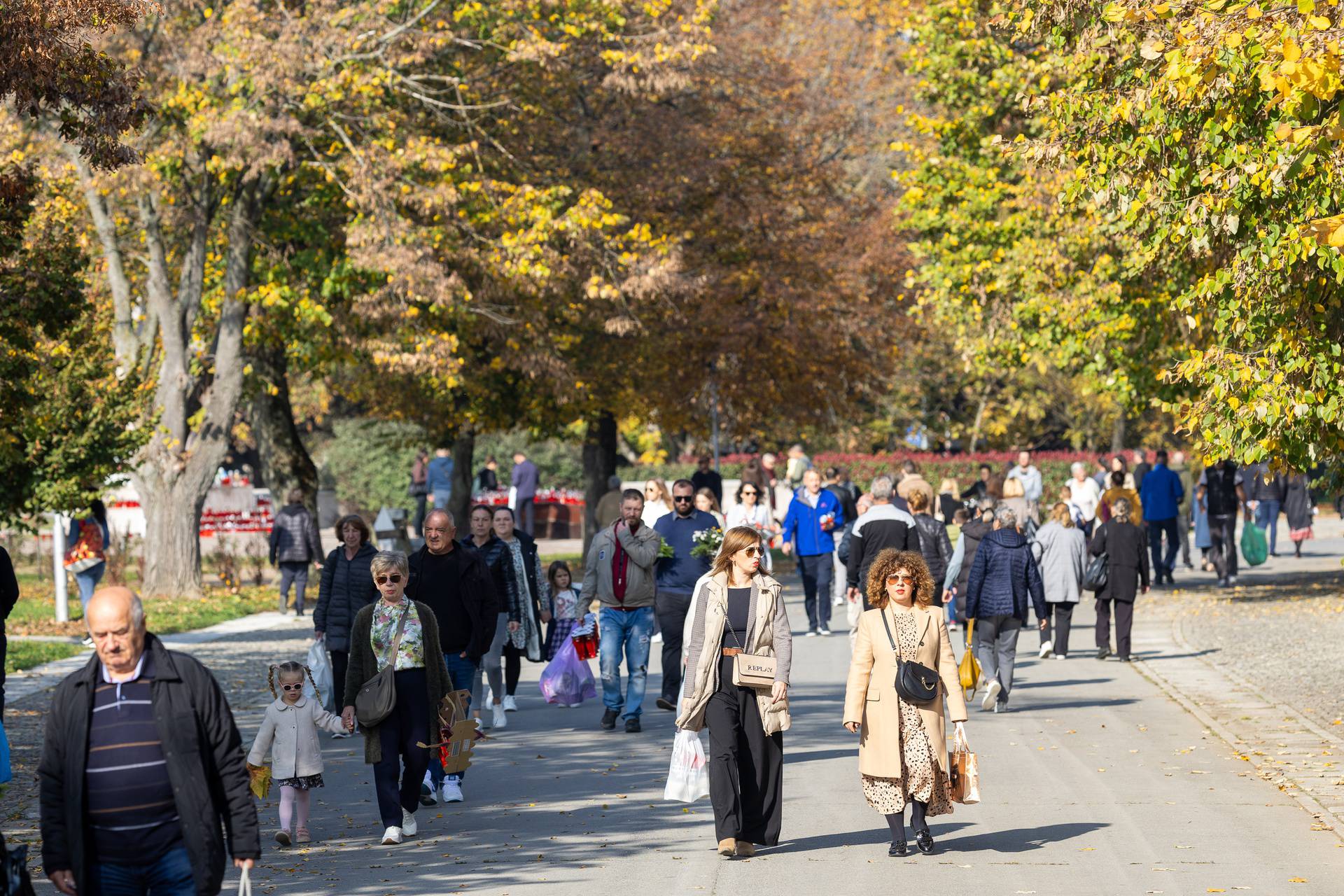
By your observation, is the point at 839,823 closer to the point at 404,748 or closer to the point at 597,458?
the point at 404,748

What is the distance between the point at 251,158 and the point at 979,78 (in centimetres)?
955

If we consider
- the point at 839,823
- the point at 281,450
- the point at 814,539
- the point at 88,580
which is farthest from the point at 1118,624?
the point at 281,450

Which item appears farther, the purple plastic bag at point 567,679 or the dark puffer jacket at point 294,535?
the dark puffer jacket at point 294,535

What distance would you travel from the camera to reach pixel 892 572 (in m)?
8.85

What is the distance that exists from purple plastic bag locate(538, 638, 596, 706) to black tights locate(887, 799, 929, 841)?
4794mm

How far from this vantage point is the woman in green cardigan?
29.4 ft

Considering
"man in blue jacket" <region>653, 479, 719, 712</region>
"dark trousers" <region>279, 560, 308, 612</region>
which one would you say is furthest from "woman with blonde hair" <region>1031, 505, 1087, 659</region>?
"dark trousers" <region>279, 560, 308, 612</region>

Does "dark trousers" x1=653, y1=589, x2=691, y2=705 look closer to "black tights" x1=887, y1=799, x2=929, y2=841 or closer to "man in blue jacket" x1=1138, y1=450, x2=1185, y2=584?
"black tights" x1=887, y1=799, x2=929, y2=841

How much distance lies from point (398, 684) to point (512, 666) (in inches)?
187

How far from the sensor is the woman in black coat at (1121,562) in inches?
643

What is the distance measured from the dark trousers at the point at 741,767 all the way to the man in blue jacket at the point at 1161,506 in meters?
16.6

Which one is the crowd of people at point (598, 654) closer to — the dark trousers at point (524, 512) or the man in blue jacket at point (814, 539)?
the man in blue jacket at point (814, 539)

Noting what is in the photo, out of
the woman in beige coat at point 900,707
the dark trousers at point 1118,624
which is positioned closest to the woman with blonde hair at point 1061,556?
the dark trousers at point 1118,624

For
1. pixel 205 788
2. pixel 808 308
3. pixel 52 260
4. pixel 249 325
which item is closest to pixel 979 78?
pixel 808 308
